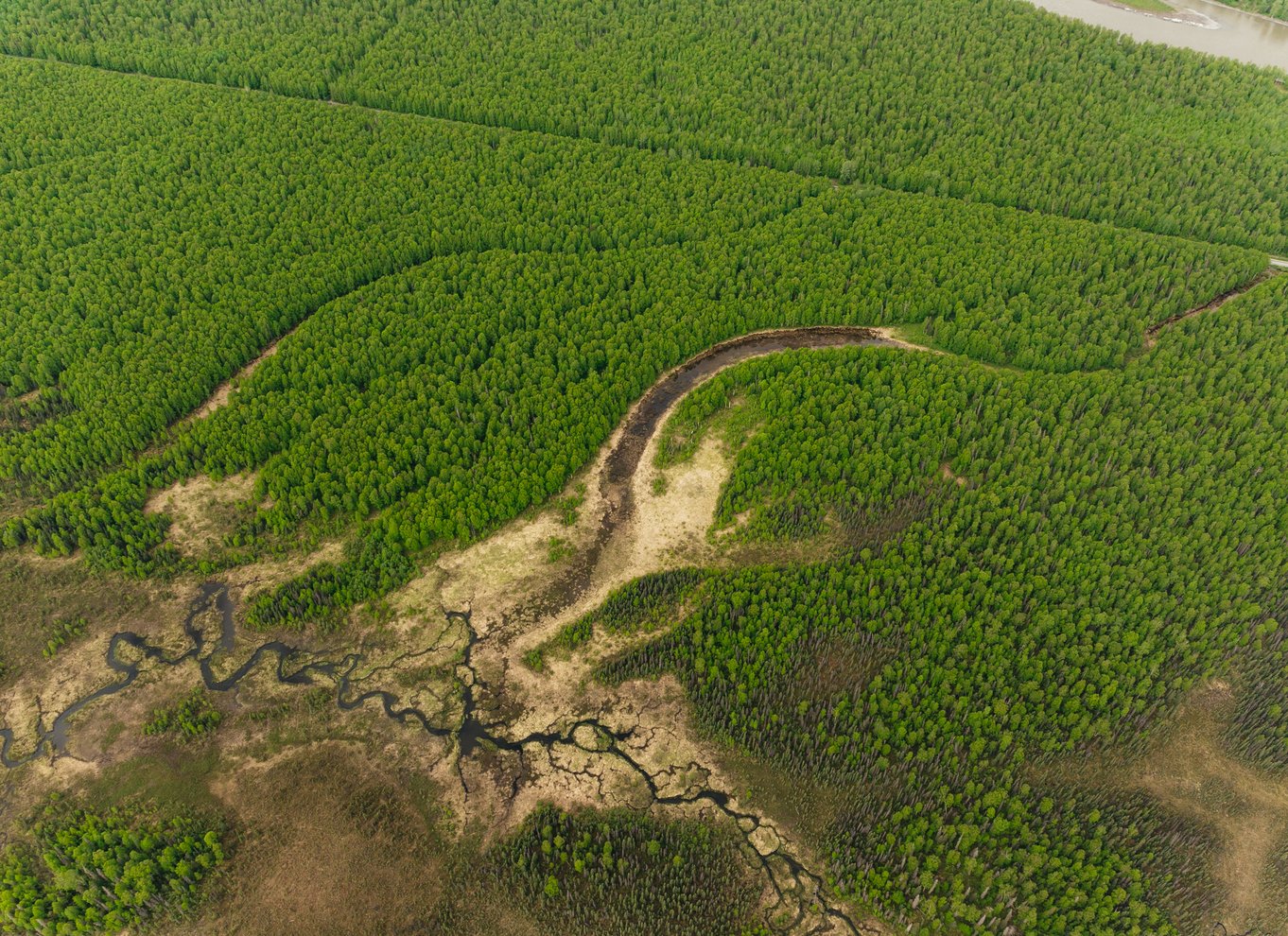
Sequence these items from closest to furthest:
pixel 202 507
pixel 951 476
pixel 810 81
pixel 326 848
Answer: pixel 326 848, pixel 202 507, pixel 951 476, pixel 810 81

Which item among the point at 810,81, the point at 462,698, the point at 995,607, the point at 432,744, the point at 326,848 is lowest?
the point at 326,848

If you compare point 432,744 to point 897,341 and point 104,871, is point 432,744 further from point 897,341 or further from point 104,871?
point 897,341

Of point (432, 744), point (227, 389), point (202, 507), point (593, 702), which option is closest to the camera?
point (432, 744)

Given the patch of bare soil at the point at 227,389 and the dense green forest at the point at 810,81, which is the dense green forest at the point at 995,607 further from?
the patch of bare soil at the point at 227,389

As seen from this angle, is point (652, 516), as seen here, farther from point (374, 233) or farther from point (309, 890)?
point (374, 233)

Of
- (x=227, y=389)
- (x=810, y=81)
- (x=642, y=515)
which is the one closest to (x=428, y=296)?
(x=227, y=389)

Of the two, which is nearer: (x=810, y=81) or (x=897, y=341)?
(x=897, y=341)

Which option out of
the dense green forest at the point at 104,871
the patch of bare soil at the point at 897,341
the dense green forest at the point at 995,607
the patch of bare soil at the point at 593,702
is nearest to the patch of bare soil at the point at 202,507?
the patch of bare soil at the point at 593,702
